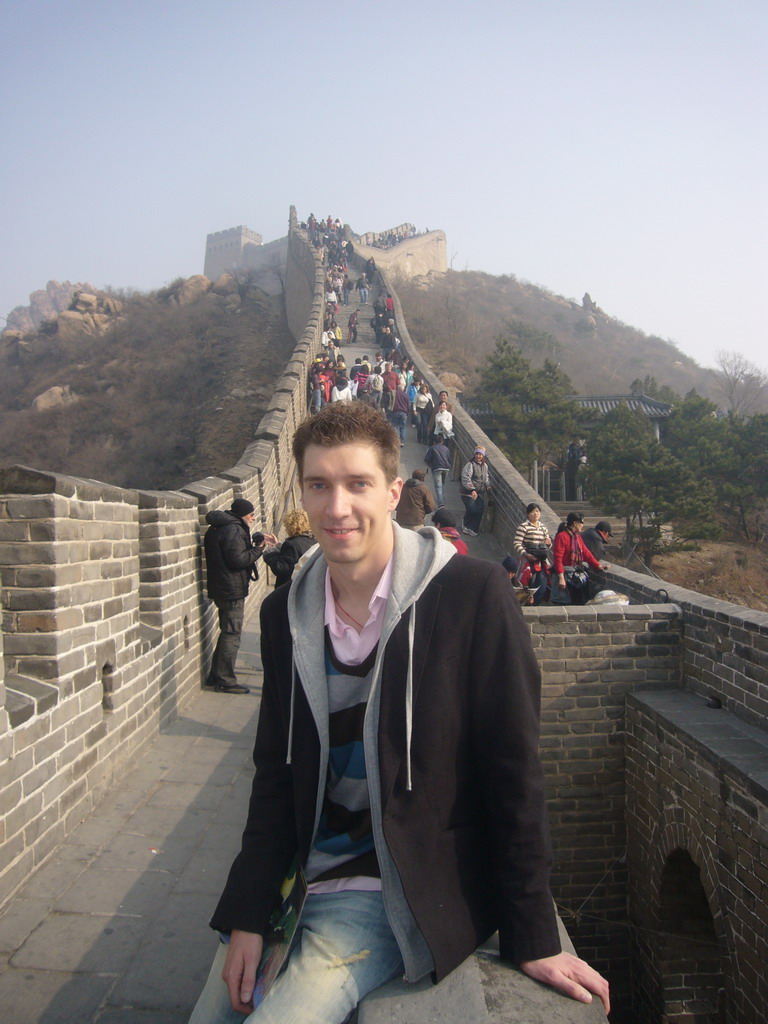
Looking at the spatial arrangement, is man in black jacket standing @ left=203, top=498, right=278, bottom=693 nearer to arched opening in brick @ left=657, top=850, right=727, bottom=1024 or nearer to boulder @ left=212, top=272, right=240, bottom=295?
arched opening in brick @ left=657, top=850, right=727, bottom=1024

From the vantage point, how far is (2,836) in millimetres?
2824

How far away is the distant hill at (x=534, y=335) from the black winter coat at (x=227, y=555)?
2043 centimetres

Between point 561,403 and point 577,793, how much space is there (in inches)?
624

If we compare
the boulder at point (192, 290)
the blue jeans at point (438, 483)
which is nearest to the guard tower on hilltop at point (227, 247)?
the boulder at point (192, 290)

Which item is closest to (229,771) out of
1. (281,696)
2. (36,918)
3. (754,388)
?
(36,918)

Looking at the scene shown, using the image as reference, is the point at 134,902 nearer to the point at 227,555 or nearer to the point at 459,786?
the point at 459,786

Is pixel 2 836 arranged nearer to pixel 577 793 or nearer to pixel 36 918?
pixel 36 918

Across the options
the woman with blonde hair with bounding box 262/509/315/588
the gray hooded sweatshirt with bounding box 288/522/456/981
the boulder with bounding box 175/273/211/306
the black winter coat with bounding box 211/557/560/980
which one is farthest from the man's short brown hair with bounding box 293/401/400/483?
the boulder with bounding box 175/273/211/306

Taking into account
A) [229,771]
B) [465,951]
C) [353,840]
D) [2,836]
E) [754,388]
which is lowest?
[229,771]

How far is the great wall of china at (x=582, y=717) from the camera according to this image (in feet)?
10.8

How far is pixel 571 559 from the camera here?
723cm

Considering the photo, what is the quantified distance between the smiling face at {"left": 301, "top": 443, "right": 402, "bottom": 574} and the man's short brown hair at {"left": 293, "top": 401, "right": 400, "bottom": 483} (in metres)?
0.01

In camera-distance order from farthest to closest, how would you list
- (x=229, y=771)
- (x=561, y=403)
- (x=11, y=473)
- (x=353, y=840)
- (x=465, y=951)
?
(x=561, y=403), (x=229, y=771), (x=11, y=473), (x=353, y=840), (x=465, y=951)

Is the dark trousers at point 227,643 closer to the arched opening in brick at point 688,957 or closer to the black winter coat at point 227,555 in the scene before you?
the black winter coat at point 227,555
